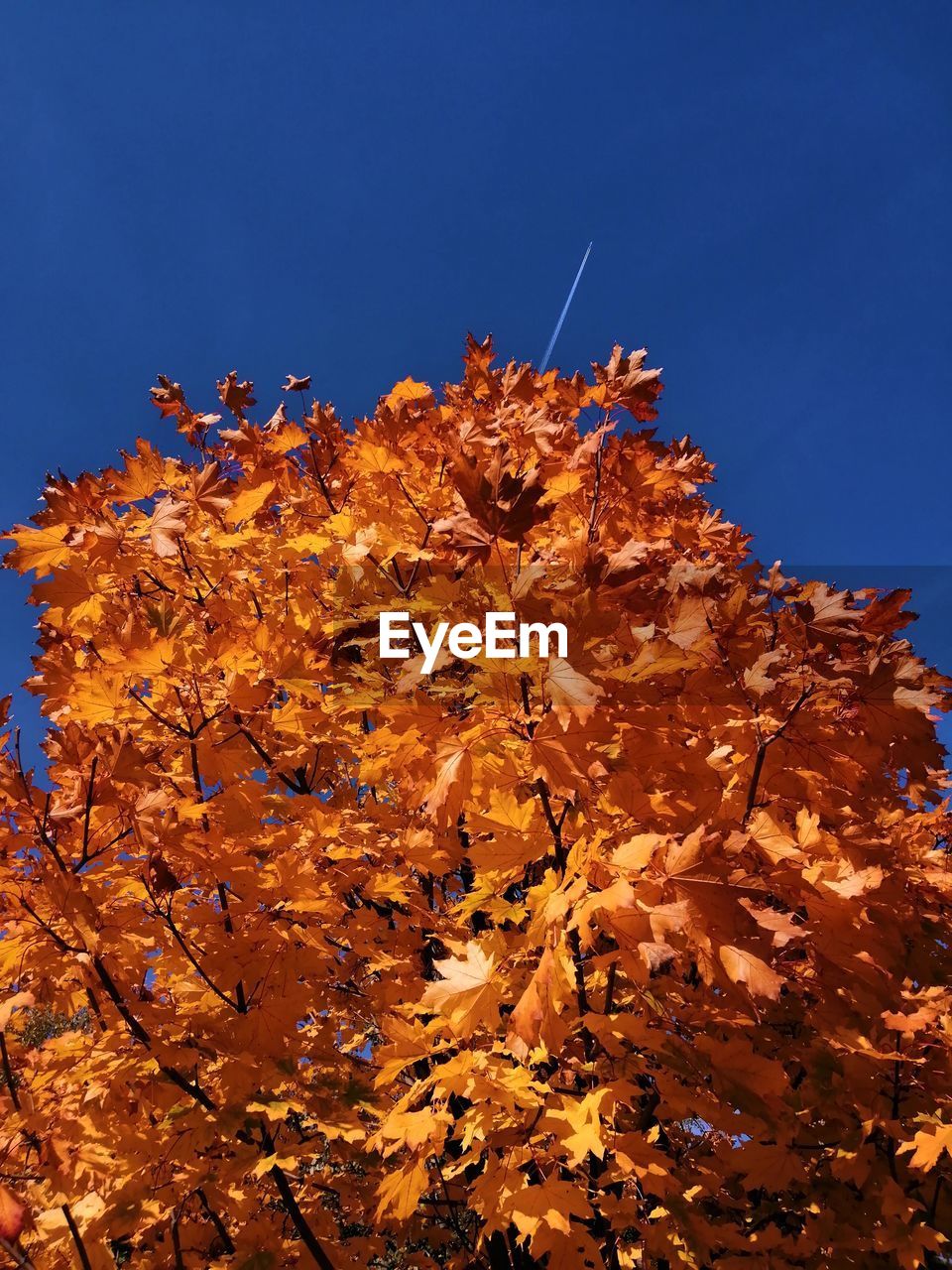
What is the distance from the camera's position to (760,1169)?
227 cm

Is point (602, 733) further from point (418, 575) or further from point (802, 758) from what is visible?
point (418, 575)

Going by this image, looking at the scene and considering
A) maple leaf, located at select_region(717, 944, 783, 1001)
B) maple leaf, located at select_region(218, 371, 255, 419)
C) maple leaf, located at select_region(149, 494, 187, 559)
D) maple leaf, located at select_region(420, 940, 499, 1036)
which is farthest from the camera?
maple leaf, located at select_region(218, 371, 255, 419)

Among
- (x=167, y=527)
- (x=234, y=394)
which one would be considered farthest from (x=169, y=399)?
(x=167, y=527)

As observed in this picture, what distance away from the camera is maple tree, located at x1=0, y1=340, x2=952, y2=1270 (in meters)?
1.52

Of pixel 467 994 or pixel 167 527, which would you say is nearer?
pixel 467 994

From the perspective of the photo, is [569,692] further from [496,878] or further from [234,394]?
[234,394]

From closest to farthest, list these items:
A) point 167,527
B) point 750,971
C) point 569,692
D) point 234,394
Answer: point 750,971
point 569,692
point 167,527
point 234,394

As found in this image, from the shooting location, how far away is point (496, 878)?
74.1 inches

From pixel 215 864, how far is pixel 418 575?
112 cm

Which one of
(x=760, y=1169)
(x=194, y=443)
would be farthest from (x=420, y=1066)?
(x=194, y=443)
